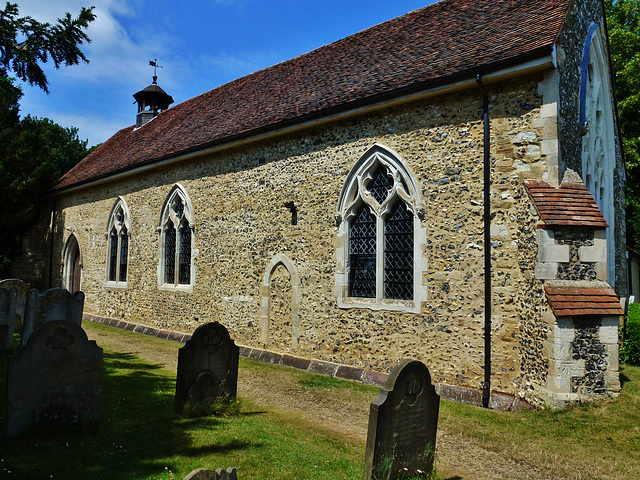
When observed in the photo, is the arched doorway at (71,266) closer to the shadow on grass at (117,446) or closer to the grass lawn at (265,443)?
the grass lawn at (265,443)

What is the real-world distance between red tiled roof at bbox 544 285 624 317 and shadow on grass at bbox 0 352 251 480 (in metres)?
4.57

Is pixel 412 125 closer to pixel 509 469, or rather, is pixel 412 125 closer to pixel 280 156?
pixel 280 156

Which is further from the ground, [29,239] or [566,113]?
[566,113]

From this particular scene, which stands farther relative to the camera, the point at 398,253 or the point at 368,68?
the point at 368,68

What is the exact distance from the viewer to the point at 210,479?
2.71m

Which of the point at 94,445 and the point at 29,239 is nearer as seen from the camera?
the point at 94,445

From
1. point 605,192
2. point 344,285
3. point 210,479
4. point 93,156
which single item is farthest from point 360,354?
point 93,156

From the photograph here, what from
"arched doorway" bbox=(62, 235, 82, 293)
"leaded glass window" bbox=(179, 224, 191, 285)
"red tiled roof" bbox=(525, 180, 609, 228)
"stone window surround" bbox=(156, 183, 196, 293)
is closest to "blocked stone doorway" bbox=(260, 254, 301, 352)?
"stone window surround" bbox=(156, 183, 196, 293)

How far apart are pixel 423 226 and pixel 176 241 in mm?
8393

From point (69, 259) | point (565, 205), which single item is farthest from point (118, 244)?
point (565, 205)

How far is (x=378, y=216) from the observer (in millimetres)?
9156

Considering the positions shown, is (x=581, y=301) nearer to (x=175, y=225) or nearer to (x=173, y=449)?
(x=173, y=449)

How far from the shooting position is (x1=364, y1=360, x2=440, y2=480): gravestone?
156 inches

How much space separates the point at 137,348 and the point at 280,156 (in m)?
5.95
